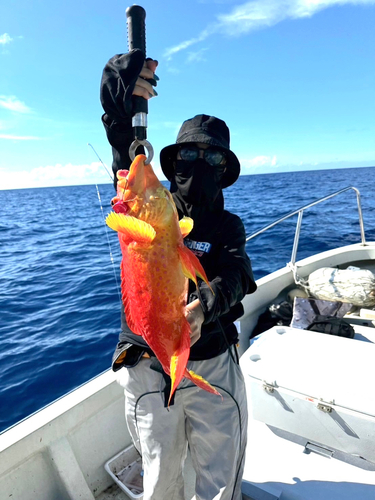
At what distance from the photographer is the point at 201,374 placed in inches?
80.3

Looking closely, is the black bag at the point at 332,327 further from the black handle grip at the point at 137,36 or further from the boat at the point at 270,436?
the black handle grip at the point at 137,36

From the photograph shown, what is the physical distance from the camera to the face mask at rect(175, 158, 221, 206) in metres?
2.09

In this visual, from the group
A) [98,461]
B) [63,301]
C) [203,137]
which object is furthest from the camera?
[63,301]

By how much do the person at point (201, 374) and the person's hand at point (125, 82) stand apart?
8 centimetres

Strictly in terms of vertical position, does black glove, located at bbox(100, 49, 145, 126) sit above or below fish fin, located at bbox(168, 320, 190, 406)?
above

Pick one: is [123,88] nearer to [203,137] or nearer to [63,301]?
[203,137]

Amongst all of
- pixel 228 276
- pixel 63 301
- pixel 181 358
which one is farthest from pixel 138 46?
pixel 63 301

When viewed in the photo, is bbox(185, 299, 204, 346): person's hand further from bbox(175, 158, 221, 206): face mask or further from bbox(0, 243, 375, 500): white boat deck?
bbox(0, 243, 375, 500): white boat deck

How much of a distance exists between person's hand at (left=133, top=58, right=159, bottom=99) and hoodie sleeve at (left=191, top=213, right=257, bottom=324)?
871 mm

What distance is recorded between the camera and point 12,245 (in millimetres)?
16016

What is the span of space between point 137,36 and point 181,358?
4.89 ft

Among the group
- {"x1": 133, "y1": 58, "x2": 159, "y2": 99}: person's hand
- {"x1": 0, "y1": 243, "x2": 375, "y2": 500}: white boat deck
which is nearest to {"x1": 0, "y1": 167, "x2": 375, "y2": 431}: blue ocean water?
{"x1": 0, "y1": 243, "x2": 375, "y2": 500}: white boat deck

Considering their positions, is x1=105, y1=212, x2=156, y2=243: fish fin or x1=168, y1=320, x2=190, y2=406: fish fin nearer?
x1=105, y1=212, x2=156, y2=243: fish fin

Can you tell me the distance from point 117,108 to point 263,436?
2.95m
